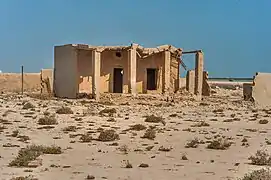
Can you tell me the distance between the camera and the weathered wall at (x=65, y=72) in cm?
3850

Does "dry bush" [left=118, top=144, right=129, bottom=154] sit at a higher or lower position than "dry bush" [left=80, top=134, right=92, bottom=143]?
lower

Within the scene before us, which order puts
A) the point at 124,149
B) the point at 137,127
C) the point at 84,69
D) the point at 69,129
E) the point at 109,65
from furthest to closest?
the point at 109,65 < the point at 84,69 < the point at 137,127 < the point at 69,129 < the point at 124,149

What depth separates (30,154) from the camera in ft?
45.6

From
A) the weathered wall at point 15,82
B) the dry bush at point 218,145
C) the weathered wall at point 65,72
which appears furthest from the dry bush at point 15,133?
the weathered wall at point 15,82

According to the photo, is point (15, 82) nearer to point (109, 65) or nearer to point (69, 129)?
point (109, 65)

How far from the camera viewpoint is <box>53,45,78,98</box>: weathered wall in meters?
38.5

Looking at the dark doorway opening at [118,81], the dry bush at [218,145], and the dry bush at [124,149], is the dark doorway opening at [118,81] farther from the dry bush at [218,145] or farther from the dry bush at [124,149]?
the dry bush at [124,149]

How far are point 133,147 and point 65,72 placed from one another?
24.3m

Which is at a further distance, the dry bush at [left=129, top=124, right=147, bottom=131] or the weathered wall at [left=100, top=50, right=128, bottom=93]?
the weathered wall at [left=100, top=50, right=128, bottom=93]

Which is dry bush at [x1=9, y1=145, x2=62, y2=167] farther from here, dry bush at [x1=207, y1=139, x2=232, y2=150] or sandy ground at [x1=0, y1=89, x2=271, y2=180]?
dry bush at [x1=207, y1=139, x2=232, y2=150]

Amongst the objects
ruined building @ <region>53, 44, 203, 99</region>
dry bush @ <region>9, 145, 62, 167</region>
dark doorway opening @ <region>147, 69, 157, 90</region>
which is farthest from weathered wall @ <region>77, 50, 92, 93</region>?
dry bush @ <region>9, 145, 62, 167</region>

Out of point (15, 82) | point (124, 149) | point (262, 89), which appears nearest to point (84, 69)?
point (262, 89)

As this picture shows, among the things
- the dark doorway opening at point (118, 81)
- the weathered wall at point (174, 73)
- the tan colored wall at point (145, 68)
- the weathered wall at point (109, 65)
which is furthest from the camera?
the weathered wall at point (174, 73)

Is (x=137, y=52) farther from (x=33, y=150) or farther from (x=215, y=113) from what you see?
(x=33, y=150)
